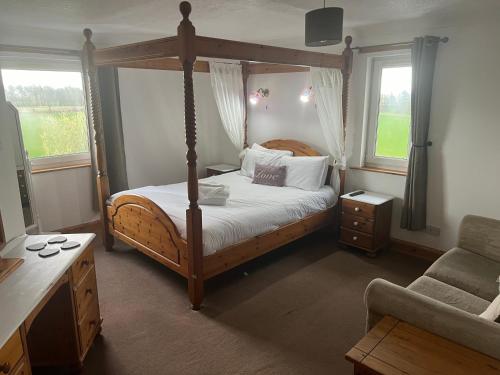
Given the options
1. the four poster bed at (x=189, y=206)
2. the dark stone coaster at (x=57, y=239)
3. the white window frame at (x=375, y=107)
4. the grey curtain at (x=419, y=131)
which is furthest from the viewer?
the white window frame at (x=375, y=107)

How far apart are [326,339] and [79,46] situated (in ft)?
13.4

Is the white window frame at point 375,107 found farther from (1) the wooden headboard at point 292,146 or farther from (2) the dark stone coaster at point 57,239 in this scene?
(2) the dark stone coaster at point 57,239

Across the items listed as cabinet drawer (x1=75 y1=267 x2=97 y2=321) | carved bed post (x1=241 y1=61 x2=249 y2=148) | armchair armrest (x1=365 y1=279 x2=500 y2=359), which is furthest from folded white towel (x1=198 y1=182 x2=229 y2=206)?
armchair armrest (x1=365 y1=279 x2=500 y2=359)

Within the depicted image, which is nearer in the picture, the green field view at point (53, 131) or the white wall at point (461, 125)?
the white wall at point (461, 125)

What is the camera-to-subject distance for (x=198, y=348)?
248cm

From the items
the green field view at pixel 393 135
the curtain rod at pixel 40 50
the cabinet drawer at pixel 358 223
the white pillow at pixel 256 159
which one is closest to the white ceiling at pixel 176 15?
the curtain rod at pixel 40 50

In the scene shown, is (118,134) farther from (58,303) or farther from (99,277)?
(58,303)

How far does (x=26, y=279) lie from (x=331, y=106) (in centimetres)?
335

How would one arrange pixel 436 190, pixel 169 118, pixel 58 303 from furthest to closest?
pixel 169 118, pixel 436 190, pixel 58 303

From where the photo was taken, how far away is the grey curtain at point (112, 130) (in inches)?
172

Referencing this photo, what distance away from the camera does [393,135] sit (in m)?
4.08

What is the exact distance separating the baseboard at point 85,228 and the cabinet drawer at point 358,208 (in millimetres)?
3054

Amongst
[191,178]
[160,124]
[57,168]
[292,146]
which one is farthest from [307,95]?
[57,168]

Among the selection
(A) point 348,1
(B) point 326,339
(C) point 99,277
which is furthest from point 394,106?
(C) point 99,277
